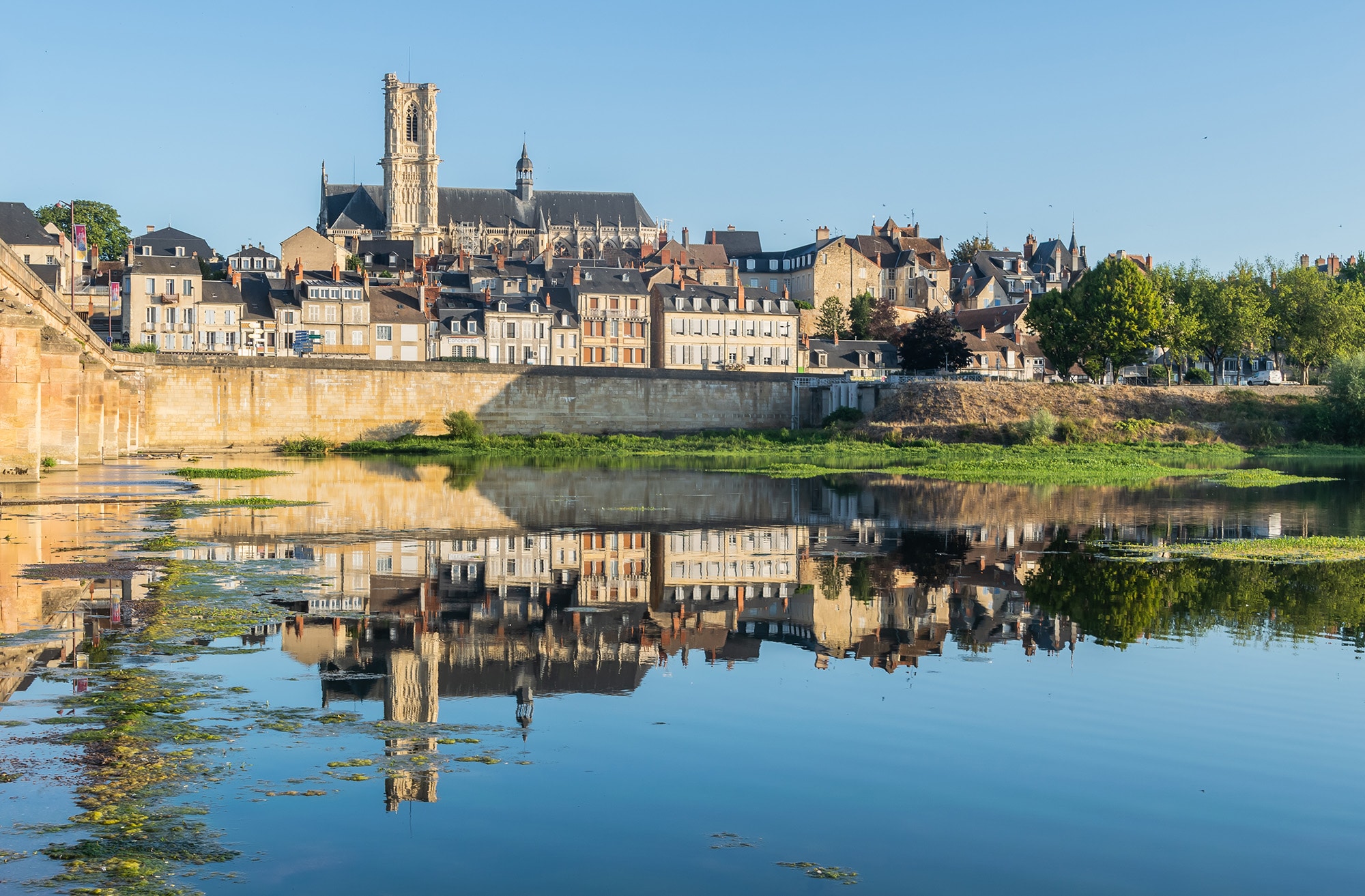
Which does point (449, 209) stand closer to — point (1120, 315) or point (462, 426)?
point (462, 426)

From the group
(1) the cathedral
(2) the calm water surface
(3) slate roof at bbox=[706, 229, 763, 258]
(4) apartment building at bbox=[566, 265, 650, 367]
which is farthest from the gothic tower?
(2) the calm water surface

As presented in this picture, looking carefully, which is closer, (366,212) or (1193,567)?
(1193,567)

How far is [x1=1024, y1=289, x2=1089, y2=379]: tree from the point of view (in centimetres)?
7594

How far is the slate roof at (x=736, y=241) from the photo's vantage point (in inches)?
5034

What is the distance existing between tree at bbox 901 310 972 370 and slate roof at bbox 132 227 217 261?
5418cm

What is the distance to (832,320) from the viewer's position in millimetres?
103438

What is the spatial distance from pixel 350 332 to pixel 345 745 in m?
75.0

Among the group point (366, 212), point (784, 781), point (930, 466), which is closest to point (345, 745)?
point (784, 781)

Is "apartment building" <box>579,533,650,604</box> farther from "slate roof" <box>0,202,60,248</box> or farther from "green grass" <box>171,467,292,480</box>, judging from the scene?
"slate roof" <box>0,202,60,248</box>

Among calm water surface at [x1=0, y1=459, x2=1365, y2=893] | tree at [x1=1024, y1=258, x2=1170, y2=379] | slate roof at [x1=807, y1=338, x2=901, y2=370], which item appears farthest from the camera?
slate roof at [x1=807, y1=338, x2=901, y2=370]

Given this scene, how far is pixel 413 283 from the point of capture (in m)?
92.2

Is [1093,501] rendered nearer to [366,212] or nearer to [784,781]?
[784,781]

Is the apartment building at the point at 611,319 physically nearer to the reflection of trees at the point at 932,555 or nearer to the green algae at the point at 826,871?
the reflection of trees at the point at 932,555

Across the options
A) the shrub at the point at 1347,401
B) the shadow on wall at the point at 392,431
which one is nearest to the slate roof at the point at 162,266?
the shadow on wall at the point at 392,431
